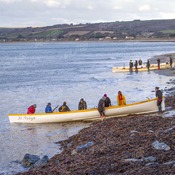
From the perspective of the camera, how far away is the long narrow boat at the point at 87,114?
2566 cm

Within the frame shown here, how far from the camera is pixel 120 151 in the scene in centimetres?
1605

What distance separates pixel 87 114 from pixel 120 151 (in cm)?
1035

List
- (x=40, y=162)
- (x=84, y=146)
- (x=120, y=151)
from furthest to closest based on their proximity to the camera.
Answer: (x=84, y=146)
(x=40, y=162)
(x=120, y=151)

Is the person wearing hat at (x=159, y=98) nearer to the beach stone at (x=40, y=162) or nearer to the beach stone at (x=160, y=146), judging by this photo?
the beach stone at (x=160, y=146)

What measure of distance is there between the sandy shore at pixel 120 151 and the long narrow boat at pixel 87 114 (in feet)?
11.1

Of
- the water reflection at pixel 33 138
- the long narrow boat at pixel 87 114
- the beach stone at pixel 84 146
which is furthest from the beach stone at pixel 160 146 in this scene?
the long narrow boat at pixel 87 114

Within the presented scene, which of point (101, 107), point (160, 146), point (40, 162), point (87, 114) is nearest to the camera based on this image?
point (160, 146)

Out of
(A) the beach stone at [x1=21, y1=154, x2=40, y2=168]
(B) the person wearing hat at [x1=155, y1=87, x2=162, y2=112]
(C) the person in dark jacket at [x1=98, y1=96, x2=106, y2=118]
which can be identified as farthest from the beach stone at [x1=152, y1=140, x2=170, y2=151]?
(C) the person in dark jacket at [x1=98, y1=96, x2=106, y2=118]

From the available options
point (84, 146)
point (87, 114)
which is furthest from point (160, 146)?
point (87, 114)

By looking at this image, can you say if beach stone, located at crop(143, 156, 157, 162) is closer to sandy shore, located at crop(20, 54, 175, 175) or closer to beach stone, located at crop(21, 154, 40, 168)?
sandy shore, located at crop(20, 54, 175, 175)

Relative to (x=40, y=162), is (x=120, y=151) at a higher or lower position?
higher

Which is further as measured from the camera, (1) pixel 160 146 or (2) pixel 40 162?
(2) pixel 40 162

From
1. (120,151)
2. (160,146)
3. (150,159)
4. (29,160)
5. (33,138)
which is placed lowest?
(33,138)

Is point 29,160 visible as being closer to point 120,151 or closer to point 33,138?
point 120,151
